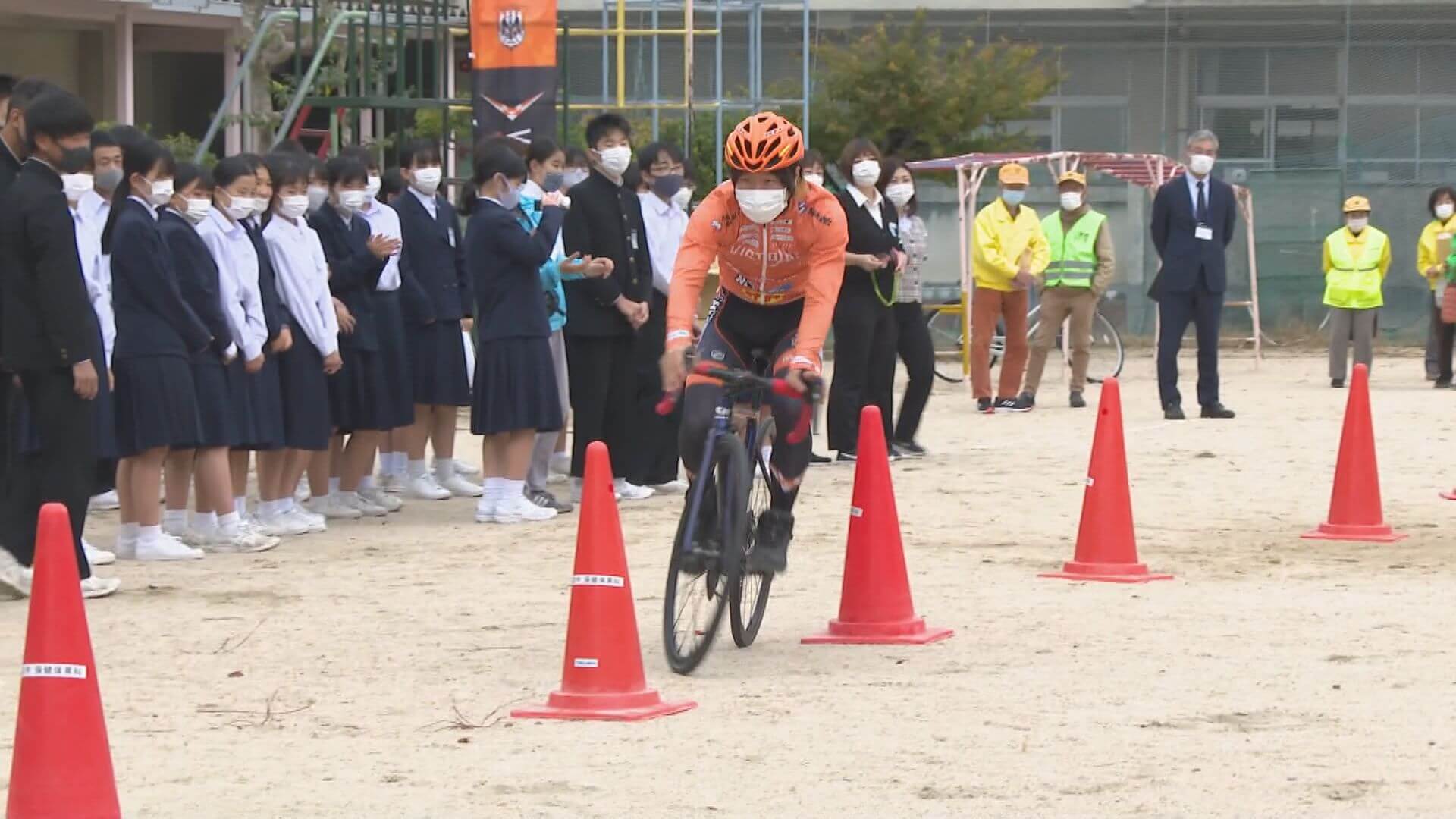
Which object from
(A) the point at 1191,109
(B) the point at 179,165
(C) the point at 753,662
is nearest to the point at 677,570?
(C) the point at 753,662

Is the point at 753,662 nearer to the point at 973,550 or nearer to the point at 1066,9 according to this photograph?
the point at 973,550

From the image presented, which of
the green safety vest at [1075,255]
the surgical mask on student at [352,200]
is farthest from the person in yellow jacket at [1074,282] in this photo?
the surgical mask on student at [352,200]

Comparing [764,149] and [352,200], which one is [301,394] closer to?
[352,200]

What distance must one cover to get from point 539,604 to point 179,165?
9.78 feet

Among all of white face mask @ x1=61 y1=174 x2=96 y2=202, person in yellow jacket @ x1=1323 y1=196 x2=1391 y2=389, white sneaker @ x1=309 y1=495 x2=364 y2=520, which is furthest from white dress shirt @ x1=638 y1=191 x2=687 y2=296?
person in yellow jacket @ x1=1323 y1=196 x2=1391 y2=389

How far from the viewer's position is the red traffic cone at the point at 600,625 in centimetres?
709

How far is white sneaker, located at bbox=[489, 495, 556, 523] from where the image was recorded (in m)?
12.5

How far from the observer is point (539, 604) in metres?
9.59

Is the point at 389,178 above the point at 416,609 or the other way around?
above

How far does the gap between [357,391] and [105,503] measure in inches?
70.8

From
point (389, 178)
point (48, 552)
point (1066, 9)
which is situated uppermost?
point (1066, 9)

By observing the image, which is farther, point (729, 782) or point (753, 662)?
point (753, 662)

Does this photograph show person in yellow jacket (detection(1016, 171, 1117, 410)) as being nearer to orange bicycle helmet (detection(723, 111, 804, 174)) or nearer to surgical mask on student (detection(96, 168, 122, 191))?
surgical mask on student (detection(96, 168, 122, 191))

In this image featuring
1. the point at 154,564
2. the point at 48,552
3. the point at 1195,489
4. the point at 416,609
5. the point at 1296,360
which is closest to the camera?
the point at 48,552
